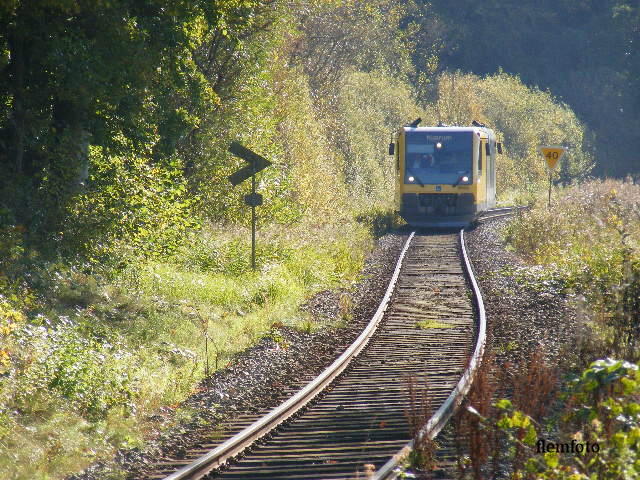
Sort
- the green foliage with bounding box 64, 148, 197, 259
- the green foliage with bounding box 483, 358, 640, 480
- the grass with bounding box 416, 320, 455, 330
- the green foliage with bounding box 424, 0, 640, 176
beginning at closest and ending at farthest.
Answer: the green foliage with bounding box 483, 358, 640, 480 → the grass with bounding box 416, 320, 455, 330 → the green foliage with bounding box 64, 148, 197, 259 → the green foliage with bounding box 424, 0, 640, 176

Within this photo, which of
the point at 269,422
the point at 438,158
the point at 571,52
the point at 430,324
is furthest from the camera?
the point at 571,52

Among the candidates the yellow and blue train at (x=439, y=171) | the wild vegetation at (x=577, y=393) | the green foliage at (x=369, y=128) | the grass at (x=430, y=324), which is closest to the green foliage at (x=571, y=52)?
the green foliage at (x=369, y=128)

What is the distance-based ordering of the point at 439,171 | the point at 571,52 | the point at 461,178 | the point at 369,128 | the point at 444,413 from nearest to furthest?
the point at 444,413, the point at 461,178, the point at 439,171, the point at 369,128, the point at 571,52

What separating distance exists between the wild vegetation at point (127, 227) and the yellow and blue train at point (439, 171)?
14.5ft

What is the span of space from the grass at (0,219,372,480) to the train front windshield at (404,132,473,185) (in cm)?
986

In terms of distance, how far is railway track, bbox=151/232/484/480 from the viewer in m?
6.84

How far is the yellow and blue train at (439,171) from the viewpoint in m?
27.3

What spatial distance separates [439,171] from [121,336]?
18056 millimetres

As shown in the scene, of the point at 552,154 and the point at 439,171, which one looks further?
the point at 439,171

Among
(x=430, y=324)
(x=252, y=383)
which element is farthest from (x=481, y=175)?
(x=252, y=383)

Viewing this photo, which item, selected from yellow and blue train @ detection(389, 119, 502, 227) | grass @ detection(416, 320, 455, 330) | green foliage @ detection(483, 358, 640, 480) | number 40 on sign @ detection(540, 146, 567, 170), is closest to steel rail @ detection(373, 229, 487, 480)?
grass @ detection(416, 320, 455, 330)

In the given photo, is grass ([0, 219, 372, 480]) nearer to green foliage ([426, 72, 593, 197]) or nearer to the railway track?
the railway track

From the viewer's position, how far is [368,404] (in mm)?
8656

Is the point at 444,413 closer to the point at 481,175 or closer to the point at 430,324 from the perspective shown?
the point at 430,324
